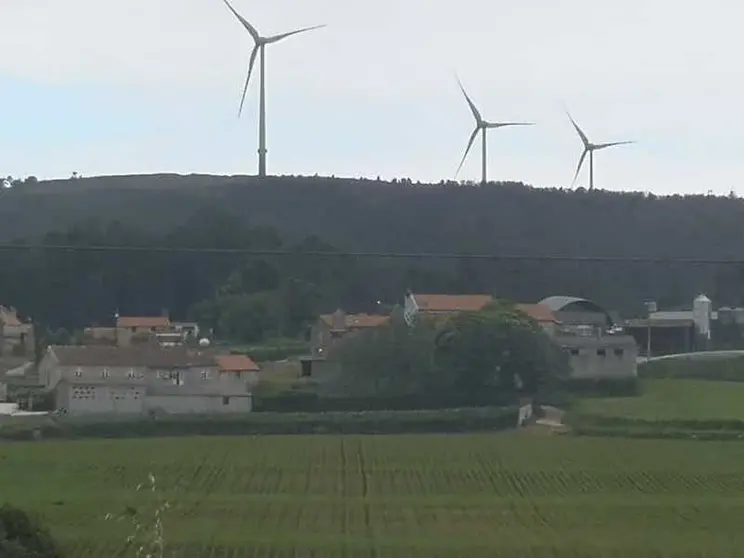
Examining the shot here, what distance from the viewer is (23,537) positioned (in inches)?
404

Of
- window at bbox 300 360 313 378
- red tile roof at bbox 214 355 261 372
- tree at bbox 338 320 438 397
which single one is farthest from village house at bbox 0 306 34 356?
tree at bbox 338 320 438 397

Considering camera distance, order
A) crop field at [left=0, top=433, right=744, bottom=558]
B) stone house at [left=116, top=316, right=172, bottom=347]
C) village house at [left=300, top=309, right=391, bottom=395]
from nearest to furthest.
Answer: crop field at [left=0, top=433, right=744, bottom=558], village house at [left=300, top=309, right=391, bottom=395], stone house at [left=116, top=316, right=172, bottom=347]

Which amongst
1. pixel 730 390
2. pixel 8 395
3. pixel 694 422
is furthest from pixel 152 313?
pixel 694 422

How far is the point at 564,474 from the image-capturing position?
60.7 feet

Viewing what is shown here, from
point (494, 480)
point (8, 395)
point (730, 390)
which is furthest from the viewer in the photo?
point (730, 390)

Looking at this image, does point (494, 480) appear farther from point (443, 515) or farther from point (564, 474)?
point (443, 515)

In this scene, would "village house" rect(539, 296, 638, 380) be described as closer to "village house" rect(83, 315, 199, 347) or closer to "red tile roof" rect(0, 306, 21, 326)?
"village house" rect(83, 315, 199, 347)

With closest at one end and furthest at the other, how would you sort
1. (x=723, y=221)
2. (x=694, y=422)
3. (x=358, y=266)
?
(x=694, y=422), (x=358, y=266), (x=723, y=221)

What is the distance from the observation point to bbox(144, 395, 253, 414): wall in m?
26.4

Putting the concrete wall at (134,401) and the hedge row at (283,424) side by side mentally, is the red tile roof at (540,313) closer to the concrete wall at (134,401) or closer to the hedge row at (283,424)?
the hedge row at (283,424)

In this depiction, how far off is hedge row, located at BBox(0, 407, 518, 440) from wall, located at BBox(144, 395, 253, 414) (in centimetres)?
137

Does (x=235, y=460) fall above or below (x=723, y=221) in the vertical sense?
below

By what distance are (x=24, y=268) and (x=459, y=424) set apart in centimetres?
2134

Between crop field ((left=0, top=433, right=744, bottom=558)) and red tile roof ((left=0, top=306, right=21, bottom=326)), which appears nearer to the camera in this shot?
crop field ((left=0, top=433, right=744, bottom=558))
